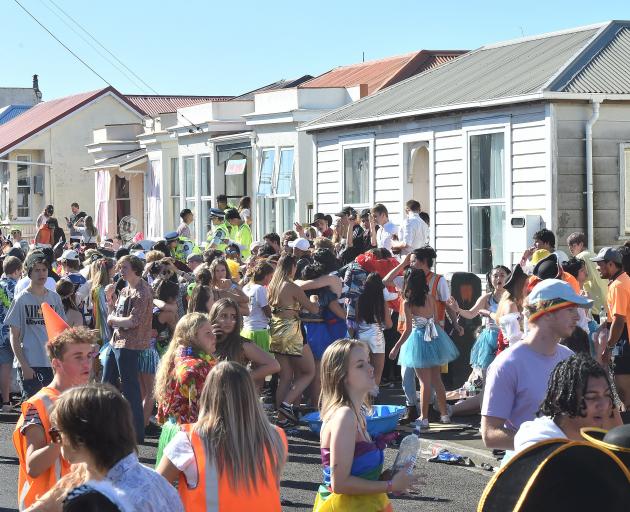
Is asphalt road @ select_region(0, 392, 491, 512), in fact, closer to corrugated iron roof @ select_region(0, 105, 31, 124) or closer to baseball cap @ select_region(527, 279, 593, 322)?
baseball cap @ select_region(527, 279, 593, 322)

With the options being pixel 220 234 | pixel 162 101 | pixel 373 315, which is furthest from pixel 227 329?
pixel 162 101

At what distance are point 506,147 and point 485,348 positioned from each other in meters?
5.55

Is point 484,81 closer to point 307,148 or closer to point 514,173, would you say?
point 514,173

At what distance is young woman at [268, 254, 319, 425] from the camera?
12.8 metres

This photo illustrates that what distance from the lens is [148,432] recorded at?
1230 centimetres

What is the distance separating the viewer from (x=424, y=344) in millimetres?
12102

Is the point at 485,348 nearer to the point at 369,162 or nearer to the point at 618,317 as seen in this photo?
the point at 618,317

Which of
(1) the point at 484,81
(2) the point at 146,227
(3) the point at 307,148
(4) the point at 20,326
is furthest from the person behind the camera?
(2) the point at 146,227

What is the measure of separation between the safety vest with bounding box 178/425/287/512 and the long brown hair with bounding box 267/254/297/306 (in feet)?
25.5

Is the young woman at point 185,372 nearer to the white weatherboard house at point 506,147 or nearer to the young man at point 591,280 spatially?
the young man at point 591,280

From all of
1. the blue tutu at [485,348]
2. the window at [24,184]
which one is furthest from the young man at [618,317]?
the window at [24,184]

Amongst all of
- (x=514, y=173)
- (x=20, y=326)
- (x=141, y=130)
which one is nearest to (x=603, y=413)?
(x=20, y=326)

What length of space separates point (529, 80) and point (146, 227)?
22.9m

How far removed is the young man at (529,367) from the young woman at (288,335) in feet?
22.8
